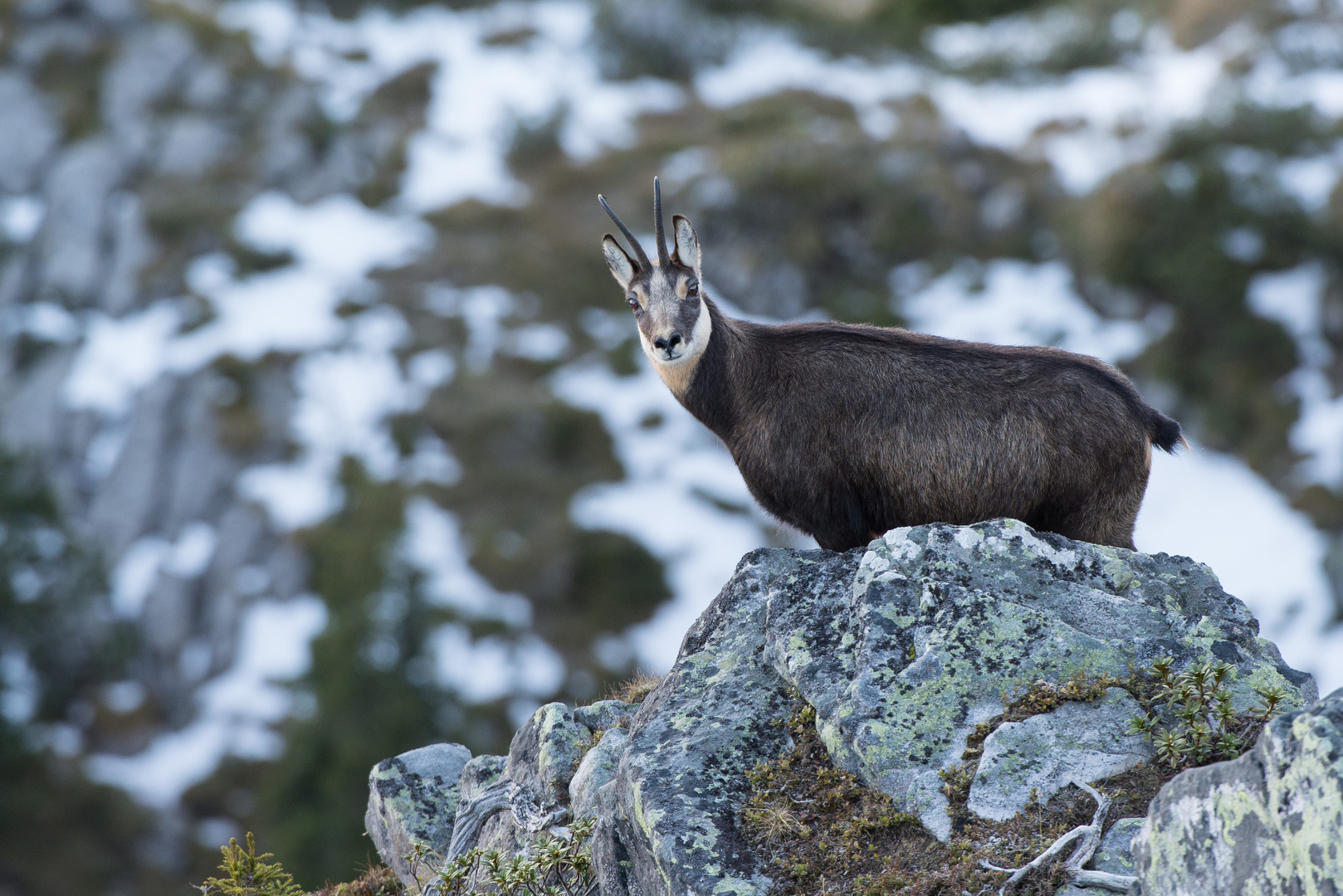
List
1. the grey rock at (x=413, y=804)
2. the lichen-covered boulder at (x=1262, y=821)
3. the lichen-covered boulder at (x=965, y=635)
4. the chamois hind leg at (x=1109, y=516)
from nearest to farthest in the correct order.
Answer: the lichen-covered boulder at (x=1262, y=821)
the lichen-covered boulder at (x=965, y=635)
the chamois hind leg at (x=1109, y=516)
the grey rock at (x=413, y=804)

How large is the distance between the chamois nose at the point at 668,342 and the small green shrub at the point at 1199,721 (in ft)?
15.9

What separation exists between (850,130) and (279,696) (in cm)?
3838

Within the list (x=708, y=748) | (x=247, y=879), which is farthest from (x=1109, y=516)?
(x=247, y=879)

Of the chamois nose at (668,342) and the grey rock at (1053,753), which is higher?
the chamois nose at (668,342)

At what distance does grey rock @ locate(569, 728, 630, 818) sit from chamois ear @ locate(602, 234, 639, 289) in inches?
170

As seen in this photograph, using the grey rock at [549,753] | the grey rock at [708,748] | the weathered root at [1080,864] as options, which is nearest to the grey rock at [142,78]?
the grey rock at [549,753]

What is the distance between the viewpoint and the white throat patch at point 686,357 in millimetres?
10188

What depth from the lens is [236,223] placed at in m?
57.2

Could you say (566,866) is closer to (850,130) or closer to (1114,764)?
(1114,764)

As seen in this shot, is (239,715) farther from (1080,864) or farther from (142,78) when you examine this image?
(142,78)

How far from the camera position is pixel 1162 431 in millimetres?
9164

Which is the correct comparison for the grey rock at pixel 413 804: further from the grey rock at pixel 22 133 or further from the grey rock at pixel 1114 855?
the grey rock at pixel 22 133

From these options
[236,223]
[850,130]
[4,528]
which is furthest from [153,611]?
[850,130]

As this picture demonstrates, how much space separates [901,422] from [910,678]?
2.57m
